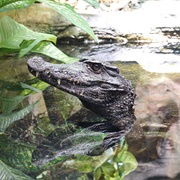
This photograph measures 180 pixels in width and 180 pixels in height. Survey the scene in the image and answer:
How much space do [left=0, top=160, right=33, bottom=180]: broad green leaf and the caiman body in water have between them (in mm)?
644

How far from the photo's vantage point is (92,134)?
6.69 feet

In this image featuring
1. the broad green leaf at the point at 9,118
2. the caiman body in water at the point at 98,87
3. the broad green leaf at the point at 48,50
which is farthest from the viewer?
the broad green leaf at the point at 48,50

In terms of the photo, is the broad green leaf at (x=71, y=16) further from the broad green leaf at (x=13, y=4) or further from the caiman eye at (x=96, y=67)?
the caiman eye at (x=96, y=67)

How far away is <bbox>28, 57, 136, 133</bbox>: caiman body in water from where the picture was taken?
214cm

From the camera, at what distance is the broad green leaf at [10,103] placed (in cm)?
215

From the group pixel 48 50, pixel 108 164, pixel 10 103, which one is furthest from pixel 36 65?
pixel 108 164

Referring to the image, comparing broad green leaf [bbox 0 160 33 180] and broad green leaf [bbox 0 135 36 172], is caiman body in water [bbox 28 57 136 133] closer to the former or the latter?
broad green leaf [bbox 0 135 36 172]

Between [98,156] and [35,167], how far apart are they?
30 cm

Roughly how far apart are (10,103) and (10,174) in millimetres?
753

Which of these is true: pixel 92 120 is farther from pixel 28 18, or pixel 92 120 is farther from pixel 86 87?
pixel 28 18

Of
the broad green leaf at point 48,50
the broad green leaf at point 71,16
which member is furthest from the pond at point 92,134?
the broad green leaf at point 71,16

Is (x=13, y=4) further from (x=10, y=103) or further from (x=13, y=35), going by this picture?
(x=10, y=103)

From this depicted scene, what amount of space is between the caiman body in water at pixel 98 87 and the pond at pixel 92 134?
0.08 m

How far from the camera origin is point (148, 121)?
218cm
